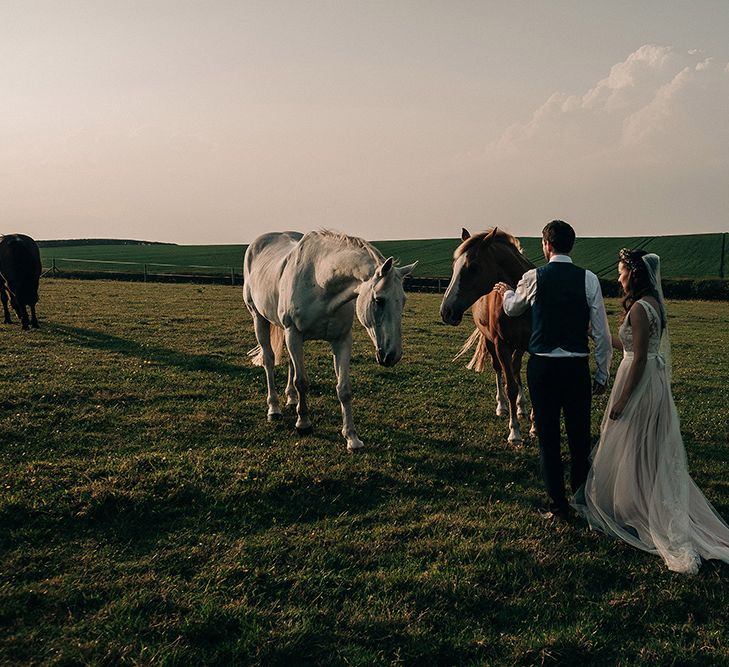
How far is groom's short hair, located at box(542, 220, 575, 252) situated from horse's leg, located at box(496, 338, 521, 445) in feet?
10.0

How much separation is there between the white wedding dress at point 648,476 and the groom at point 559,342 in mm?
263

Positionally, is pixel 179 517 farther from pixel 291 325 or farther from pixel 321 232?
pixel 321 232

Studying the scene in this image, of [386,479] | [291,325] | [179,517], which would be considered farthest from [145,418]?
[386,479]

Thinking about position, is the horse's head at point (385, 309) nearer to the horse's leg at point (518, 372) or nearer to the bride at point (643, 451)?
the bride at point (643, 451)

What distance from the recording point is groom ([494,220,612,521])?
16.1 feet

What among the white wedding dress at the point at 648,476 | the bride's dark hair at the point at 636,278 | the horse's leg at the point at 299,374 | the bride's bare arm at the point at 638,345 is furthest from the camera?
the horse's leg at the point at 299,374

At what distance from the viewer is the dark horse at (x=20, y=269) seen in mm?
14727

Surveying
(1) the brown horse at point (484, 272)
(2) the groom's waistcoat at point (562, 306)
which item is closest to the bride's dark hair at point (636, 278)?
(2) the groom's waistcoat at point (562, 306)

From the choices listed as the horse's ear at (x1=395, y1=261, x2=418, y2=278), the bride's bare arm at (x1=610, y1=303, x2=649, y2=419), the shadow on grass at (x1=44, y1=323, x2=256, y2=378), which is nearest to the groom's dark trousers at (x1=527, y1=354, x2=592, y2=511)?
the bride's bare arm at (x1=610, y1=303, x2=649, y2=419)

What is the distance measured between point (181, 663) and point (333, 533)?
1.81 meters

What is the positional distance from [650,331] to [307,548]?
3.42 m

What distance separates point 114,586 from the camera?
4.04 m

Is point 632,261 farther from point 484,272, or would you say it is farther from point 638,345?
point 484,272

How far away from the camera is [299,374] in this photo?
25.1ft
